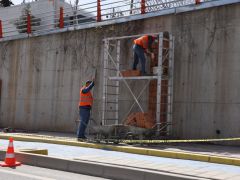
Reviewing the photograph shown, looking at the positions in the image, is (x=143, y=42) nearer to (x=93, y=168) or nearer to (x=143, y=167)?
(x=93, y=168)

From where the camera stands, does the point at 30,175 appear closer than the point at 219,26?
Yes

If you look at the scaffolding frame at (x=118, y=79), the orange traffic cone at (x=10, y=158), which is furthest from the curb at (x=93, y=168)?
the scaffolding frame at (x=118, y=79)

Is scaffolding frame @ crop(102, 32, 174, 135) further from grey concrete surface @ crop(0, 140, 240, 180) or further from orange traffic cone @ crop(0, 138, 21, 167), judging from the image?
orange traffic cone @ crop(0, 138, 21, 167)

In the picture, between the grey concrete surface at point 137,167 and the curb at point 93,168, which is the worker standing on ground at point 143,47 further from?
the curb at point 93,168

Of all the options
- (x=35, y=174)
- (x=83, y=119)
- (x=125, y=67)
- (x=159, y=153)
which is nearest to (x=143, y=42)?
(x=125, y=67)

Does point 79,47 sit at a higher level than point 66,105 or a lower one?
higher

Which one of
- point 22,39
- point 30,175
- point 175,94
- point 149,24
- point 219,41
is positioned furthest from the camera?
point 22,39

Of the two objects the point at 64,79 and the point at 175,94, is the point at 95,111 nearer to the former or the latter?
the point at 64,79

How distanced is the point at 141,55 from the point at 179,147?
10.2 ft

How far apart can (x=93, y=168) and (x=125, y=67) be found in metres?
6.83

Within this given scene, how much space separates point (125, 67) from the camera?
1416 centimetres

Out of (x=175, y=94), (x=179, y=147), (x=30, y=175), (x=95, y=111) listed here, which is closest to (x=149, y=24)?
(x=175, y=94)

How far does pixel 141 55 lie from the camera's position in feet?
40.1

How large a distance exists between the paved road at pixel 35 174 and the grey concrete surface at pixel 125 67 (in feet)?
17.4
